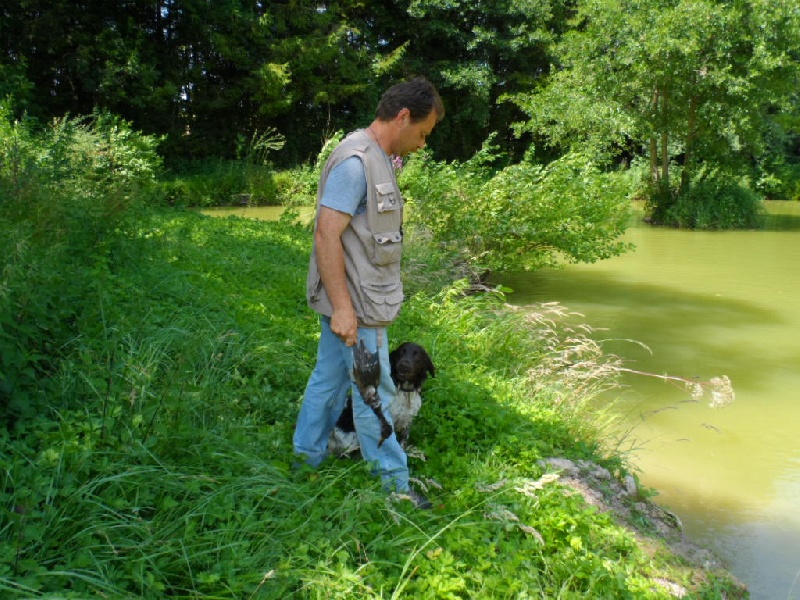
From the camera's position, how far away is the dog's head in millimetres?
3852

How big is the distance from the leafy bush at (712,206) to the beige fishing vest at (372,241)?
766 inches

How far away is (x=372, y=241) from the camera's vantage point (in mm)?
3232

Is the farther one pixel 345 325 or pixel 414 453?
pixel 414 453

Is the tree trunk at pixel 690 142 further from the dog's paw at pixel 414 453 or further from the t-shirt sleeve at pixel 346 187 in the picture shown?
the t-shirt sleeve at pixel 346 187

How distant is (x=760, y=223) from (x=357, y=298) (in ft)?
71.4

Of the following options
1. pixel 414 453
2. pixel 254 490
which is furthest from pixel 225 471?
pixel 414 453

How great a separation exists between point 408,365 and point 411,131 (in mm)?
1255

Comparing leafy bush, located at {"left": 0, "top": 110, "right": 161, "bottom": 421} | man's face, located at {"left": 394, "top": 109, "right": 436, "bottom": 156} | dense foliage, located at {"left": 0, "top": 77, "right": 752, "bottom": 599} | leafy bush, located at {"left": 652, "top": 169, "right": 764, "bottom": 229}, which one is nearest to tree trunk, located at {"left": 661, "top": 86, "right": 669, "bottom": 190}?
leafy bush, located at {"left": 652, "top": 169, "right": 764, "bottom": 229}

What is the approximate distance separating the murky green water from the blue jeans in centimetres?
225

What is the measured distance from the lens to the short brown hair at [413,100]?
3232mm

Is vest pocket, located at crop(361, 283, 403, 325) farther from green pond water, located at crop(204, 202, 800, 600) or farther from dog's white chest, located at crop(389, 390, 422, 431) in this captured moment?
green pond water, located at crop(204, 202, 800, 600)

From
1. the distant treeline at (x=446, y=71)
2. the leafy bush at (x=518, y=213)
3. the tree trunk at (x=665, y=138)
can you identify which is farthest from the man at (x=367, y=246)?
the tree trunk at (x=665, y=138)

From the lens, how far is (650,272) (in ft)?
46.4

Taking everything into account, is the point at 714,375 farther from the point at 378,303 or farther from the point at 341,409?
the point at 378,303
